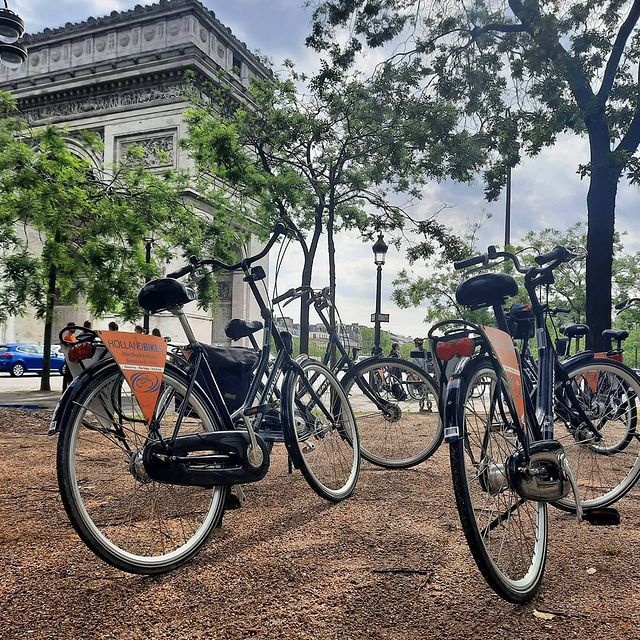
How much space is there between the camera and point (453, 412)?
7.31ft

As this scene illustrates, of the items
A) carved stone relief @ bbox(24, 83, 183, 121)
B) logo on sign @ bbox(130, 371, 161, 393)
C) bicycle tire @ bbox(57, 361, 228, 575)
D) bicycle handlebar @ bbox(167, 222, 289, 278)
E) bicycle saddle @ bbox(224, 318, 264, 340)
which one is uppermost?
carved stone relief @ bbox(24, 83, 183, 121)

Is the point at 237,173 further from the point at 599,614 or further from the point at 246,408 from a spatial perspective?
the point at 599,614

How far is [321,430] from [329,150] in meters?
11.4

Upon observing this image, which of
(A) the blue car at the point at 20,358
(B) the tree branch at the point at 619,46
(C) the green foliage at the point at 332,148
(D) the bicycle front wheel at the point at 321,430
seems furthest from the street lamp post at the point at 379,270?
(A) the blue car at the point at 20,358

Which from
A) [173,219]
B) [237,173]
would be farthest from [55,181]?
[237,173]

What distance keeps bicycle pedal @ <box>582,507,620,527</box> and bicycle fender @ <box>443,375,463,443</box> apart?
5.79 feet

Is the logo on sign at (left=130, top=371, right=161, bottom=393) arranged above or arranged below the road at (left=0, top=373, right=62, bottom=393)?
above

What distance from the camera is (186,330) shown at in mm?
3066

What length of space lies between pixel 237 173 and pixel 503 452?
12.7 meters

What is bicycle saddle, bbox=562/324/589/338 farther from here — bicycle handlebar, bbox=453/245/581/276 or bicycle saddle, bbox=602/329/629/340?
bicycle handlebar, bbox=453/245/581/276

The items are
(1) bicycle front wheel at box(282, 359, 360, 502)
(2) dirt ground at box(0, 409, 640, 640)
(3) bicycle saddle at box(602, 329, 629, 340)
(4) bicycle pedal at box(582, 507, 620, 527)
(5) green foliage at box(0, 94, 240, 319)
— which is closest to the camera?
(2) dirt ground at box(0, 409, 640, 640)

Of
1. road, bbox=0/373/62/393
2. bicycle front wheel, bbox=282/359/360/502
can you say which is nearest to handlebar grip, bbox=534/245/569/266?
bicycle front wheel, bbox=282/359/360/502

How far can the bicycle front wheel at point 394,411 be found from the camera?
190 inches

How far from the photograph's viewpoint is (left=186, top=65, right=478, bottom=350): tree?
12.3 metres
